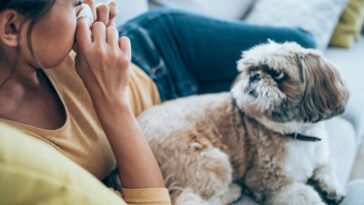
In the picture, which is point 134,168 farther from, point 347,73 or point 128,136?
point 347,73

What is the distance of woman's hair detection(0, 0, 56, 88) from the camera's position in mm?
886

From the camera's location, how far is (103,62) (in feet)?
3.48

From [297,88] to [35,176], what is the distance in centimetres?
83

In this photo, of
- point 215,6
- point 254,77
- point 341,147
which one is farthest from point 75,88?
point 215,6

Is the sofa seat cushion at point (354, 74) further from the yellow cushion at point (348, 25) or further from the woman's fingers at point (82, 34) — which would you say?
the woman's fingers at point (82, 34)

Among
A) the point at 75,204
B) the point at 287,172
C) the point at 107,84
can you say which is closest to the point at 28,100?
the point at 107,84

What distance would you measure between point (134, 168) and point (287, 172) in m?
0.49

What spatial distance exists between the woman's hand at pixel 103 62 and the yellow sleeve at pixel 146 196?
0.22 metres

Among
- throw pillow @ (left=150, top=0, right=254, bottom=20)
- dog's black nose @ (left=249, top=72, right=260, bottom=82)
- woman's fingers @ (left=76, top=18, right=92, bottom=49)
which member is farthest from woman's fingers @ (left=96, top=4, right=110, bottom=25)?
throw pillow @ (left=150, top=0, right=254, bottom=20)

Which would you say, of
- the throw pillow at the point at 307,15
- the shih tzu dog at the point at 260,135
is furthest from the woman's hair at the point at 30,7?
the throw pillow at the point at 307,15

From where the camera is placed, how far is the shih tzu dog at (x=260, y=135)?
1269mm

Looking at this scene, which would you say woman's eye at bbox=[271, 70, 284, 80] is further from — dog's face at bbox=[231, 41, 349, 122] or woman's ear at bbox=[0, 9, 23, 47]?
woman's ear at bbox=[0, 9, 23, 47]

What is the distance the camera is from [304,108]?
1.27 metres

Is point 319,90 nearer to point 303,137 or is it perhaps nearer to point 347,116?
point 303,137
